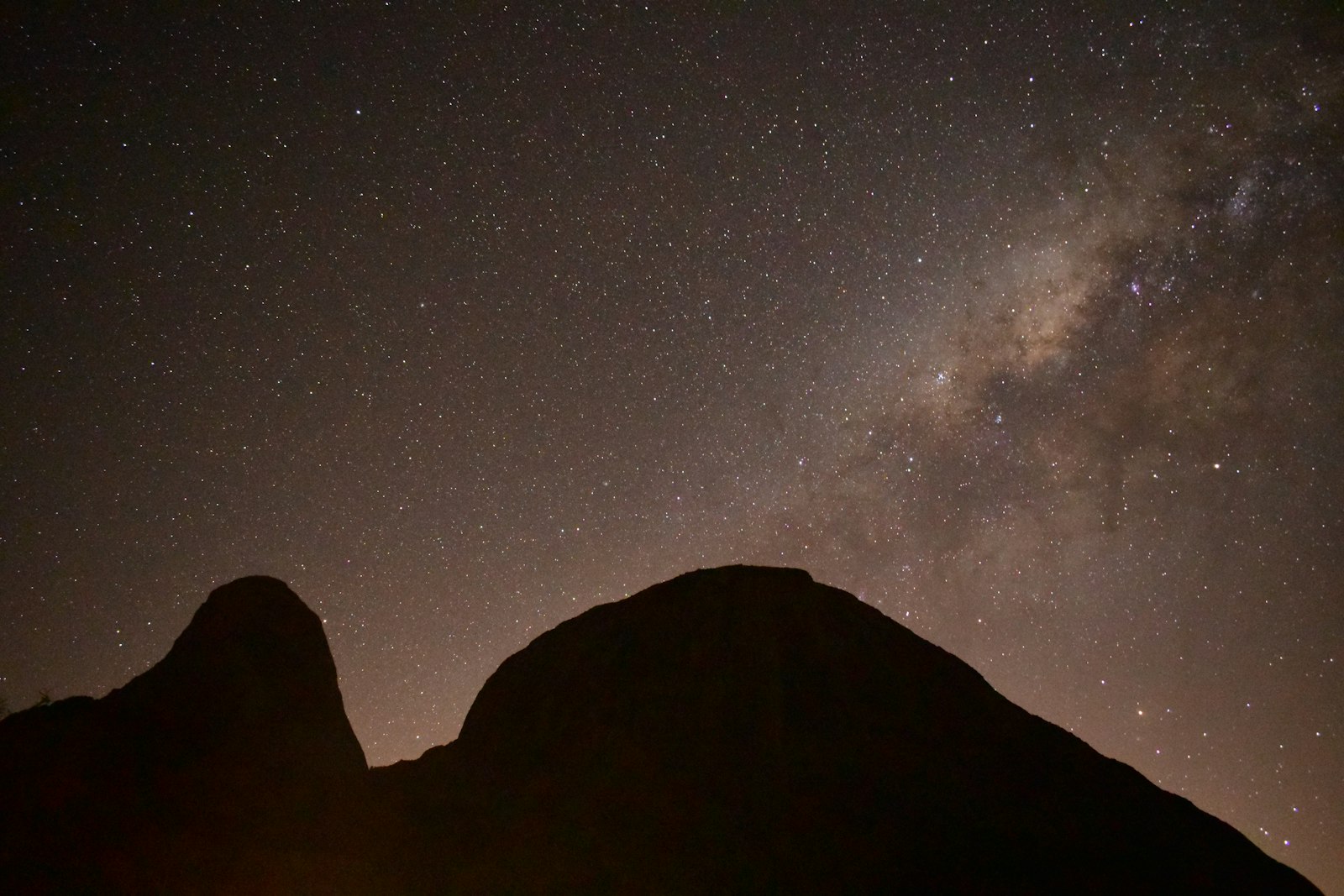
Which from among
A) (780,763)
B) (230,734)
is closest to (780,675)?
(780,763)

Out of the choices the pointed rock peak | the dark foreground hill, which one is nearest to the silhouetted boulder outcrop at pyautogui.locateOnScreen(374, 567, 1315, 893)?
the dark foreground hill

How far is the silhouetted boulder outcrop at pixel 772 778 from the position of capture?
19.2m

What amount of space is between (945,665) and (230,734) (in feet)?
76.1

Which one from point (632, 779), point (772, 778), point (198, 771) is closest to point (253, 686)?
point (198, 771)

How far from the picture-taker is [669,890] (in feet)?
62.0

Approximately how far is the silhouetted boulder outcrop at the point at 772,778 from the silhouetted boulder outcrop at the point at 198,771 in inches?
113

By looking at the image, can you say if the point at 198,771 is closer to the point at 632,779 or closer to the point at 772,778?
the point at 632,779

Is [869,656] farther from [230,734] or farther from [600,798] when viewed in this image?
[230,734]

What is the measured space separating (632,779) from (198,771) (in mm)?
12238

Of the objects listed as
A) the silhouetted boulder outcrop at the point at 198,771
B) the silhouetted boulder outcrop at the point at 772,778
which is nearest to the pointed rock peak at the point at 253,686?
the silhouetted boulder outcrop at the point at 198,771

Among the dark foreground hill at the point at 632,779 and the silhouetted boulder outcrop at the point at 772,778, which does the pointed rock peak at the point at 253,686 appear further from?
the silhouetted boulder outcrop at the point at 772,778

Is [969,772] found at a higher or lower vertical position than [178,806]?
higher

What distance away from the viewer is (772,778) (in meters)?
21.5

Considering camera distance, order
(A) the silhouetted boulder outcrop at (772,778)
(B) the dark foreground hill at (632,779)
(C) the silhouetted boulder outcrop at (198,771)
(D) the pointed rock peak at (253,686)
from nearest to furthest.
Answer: (C) the silhouetted boulder outcrop at (198,771) → (B) the dark foreground hill at (632,779) → (A) the silhouetted boulder outcrop at (772,778) → (D) the pointed rock peak at (253,686)
